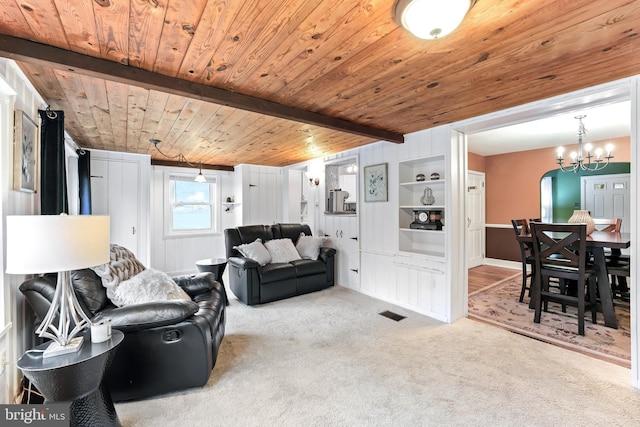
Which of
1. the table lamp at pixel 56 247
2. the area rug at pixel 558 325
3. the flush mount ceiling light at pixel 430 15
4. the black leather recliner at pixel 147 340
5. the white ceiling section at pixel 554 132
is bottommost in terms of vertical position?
the area rug at pixel 558 325

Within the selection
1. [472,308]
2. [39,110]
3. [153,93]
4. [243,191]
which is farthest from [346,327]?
[243,191]

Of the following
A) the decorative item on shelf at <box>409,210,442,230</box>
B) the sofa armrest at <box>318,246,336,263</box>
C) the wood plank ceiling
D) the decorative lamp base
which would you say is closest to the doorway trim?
the wood plank ceiling

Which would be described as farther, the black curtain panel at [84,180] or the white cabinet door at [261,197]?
the white cabinet door at [261,197]

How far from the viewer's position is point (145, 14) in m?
1.35

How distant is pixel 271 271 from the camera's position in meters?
3.91

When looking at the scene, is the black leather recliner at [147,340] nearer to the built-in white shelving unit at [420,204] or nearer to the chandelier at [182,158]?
the chandelier at [182,158]

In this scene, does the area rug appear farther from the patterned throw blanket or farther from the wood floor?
the patterned throw blanket

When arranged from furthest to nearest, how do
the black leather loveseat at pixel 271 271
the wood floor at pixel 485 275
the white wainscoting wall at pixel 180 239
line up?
the white wainscoting wall at pixel 180 239 < the wood floor at pixel 485 275 < the black leather loveseat at pixel 271 271

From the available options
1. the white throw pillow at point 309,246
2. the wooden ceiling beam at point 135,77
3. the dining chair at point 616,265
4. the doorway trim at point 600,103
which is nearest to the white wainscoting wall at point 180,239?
the white throw pillow at point 309,246

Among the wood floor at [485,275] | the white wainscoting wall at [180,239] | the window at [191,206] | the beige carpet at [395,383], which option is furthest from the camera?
the window at [191,206]

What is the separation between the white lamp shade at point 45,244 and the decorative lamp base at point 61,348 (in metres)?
0.43

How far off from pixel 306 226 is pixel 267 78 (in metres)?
3.29

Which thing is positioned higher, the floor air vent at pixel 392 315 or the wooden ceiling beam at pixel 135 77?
the wooden ceiling beam at pixel 135 77

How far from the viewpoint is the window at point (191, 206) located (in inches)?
225
